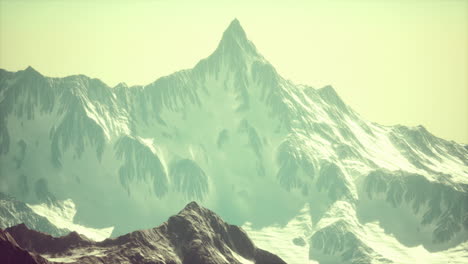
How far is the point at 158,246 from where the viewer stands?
178 meters

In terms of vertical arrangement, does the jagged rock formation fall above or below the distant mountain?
below

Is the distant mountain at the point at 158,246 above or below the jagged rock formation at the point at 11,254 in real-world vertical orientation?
above

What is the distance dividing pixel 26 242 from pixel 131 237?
77.7 ft

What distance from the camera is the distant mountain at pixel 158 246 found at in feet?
561

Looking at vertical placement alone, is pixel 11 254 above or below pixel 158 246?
below

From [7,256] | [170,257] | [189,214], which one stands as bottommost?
[7,256]

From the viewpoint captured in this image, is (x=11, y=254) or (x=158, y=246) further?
(x=158, y=246)

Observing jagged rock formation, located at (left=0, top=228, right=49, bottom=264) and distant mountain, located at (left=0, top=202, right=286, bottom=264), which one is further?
distant mountain, located at (left=0, top=202, right=286, bottom=264)

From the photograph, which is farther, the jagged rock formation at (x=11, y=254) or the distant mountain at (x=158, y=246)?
the distant mountain at (x=158, y=246)

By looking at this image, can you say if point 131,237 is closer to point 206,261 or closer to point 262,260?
point 206,261

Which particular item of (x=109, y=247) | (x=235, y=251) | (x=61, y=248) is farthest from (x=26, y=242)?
(x=235, y=251)

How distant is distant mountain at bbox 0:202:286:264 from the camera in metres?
171

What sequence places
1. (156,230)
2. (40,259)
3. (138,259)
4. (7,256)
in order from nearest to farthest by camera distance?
(7,256), (40,259), (138,259), (156,230)

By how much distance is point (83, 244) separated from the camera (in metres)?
180
